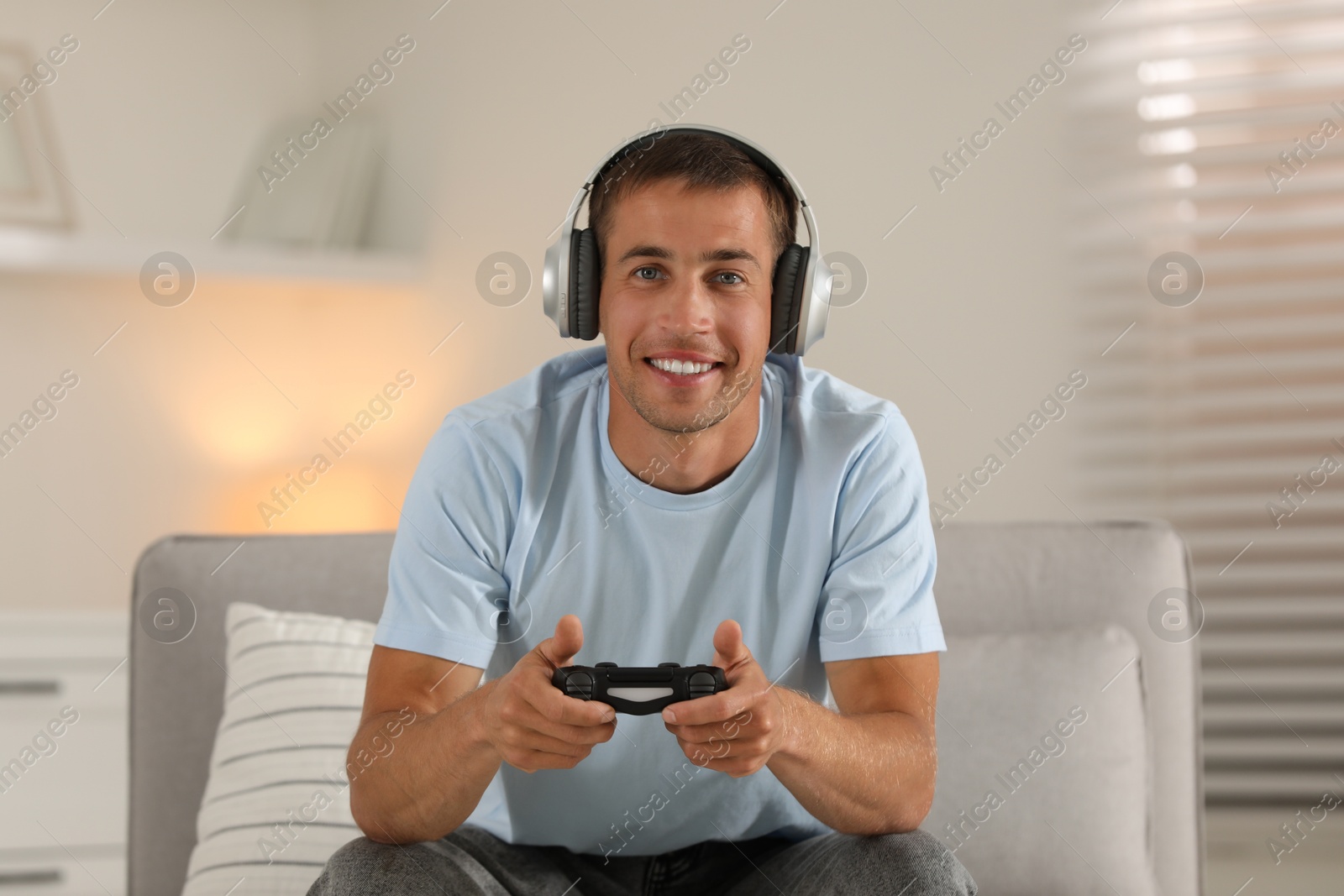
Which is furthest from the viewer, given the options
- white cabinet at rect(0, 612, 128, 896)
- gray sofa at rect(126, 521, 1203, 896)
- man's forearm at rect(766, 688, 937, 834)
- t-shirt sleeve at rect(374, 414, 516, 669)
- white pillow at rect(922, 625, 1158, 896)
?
white cabinet at rect(0, 612, 128, 896)

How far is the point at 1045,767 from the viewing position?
1.34 metres

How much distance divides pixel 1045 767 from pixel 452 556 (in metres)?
0.75

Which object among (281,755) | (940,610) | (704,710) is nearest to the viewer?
(704,710)

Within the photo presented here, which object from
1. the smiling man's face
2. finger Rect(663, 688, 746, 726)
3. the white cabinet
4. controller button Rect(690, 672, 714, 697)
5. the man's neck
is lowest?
the white cabinet

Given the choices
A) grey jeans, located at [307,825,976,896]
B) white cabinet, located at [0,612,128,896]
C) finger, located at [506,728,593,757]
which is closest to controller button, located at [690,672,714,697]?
finger, located at [506,728,593,757]

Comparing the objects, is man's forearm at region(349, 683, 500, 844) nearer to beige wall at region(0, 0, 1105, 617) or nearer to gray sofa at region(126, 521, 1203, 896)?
gray sofa at region(126, 521, 1203, 896)

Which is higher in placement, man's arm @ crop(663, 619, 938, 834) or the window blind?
the window blind

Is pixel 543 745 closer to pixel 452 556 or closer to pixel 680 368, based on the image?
pixel 452 556

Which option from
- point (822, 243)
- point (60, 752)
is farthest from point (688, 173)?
point (60, 752)

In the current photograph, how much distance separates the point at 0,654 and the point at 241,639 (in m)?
0.89

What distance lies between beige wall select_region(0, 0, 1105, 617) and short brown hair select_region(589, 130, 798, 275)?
1025mm

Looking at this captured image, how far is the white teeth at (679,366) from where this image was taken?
1146mm

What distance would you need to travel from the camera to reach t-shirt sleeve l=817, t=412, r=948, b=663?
110 centimetres

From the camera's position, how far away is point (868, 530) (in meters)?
1.15
